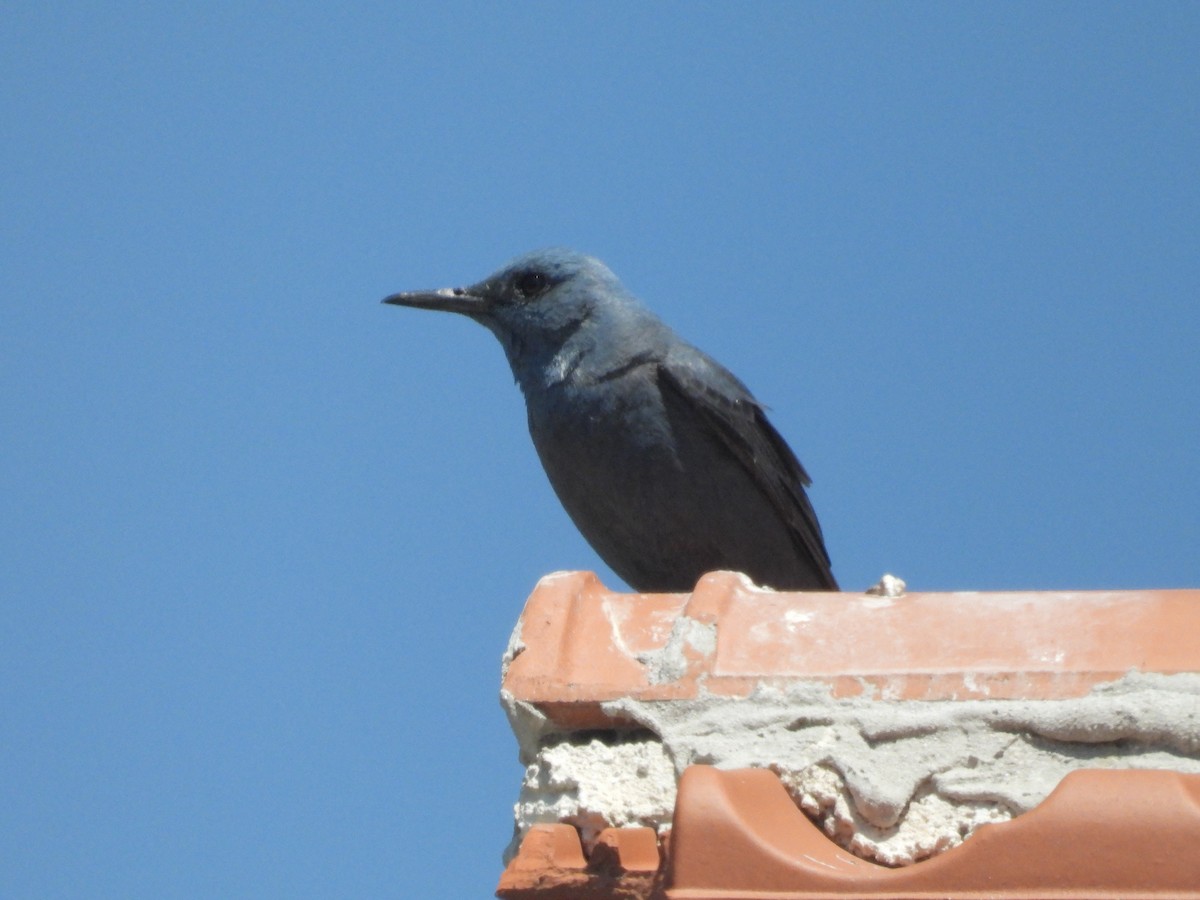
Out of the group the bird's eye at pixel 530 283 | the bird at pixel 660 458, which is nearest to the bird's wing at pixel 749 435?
the bird at pixel 660 458

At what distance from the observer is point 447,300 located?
641cm

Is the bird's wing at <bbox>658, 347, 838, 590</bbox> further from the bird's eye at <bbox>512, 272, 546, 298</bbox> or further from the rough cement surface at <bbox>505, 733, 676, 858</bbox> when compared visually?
the rough cement surface at <bbox>505, 733, 676, 858</bbox>

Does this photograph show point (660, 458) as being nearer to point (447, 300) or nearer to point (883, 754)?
point (447, 300)

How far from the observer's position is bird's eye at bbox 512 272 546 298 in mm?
6203

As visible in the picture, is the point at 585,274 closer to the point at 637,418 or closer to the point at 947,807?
the point at 637,418

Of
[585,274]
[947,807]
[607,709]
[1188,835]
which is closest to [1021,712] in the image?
[947,807]

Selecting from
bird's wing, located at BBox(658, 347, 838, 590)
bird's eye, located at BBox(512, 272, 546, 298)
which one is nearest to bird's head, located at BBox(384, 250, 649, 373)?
bird's eye, located at BBox(512, 272, 546, 298)

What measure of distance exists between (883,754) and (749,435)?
3301 mm

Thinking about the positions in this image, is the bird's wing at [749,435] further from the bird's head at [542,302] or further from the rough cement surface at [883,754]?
A: the rough cement surface at [883,754]

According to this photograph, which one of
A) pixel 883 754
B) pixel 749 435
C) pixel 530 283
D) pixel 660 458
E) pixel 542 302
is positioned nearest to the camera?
pixel 883 754

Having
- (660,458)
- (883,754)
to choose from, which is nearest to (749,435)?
(660,458)

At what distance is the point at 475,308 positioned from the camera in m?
6.32

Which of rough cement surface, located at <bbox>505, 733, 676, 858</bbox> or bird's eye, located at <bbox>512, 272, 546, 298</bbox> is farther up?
bird's eye, located at <bbox>512, 272, 546, 298</bbox>

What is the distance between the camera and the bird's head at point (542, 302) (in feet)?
19.4
